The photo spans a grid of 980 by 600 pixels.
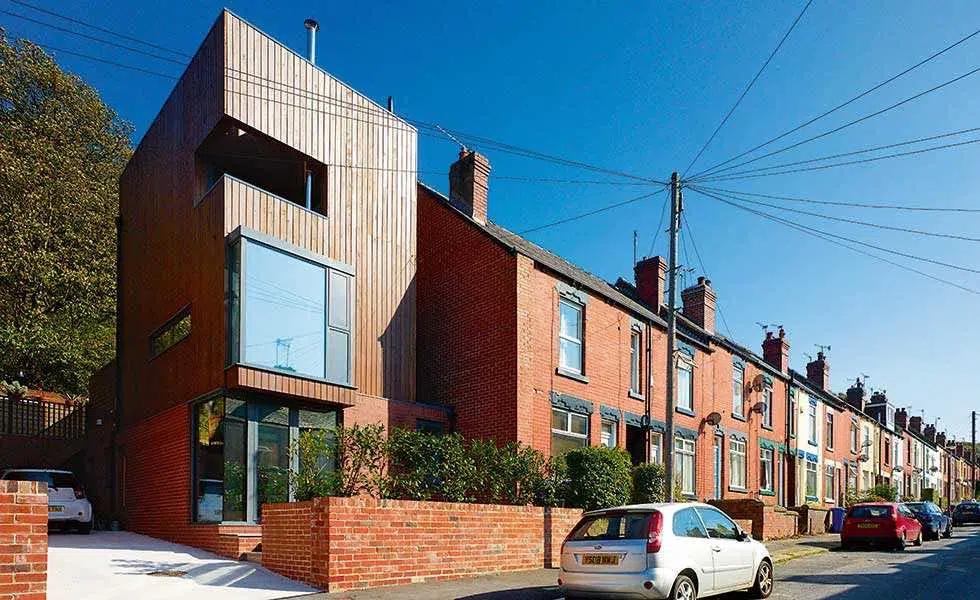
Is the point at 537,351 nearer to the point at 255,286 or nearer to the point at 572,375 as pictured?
the point at 572,375

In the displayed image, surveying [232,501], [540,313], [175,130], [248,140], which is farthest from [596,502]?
[175,130]

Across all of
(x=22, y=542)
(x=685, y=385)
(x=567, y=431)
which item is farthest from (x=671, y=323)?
(x=22, y=542)

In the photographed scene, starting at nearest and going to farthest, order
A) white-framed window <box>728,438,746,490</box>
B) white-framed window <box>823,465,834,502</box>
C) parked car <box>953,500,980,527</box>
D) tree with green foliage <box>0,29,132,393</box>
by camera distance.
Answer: white-framed window <box>728,438,746,490</box> < tree with green foliage <box>0,29,132,393</box> < white-framed window <box>823,465,834,502</box> < parked car <box>953,500,980,527</box>

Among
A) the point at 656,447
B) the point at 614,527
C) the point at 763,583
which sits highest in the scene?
the point at 614,527

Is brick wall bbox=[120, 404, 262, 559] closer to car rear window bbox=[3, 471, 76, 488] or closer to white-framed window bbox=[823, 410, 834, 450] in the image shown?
car rear window bbox=[3, 471, 76, 488]

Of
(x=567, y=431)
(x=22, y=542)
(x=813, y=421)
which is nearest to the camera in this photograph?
(x=22, y=542)

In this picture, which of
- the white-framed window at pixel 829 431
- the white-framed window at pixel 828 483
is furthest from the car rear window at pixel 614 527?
the white-framed window at pixel 829 431

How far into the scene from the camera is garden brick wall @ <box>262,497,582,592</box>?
10867 mm

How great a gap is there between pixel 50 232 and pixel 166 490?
19032mm

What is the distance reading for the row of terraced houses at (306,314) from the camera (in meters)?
14.8

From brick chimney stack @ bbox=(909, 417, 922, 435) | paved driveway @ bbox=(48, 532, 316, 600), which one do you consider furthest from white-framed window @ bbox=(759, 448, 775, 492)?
brick chimney stack @ bbox=(909, 417, 922, 435)

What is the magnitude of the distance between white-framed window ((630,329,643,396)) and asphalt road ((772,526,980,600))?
6.45 m

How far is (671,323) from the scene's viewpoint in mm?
15445

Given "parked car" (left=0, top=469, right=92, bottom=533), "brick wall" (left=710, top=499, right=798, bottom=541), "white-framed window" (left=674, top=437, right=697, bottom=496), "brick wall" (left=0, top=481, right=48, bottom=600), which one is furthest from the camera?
"white-framed window" (left=674, top=437, right=697, bottom=496)
